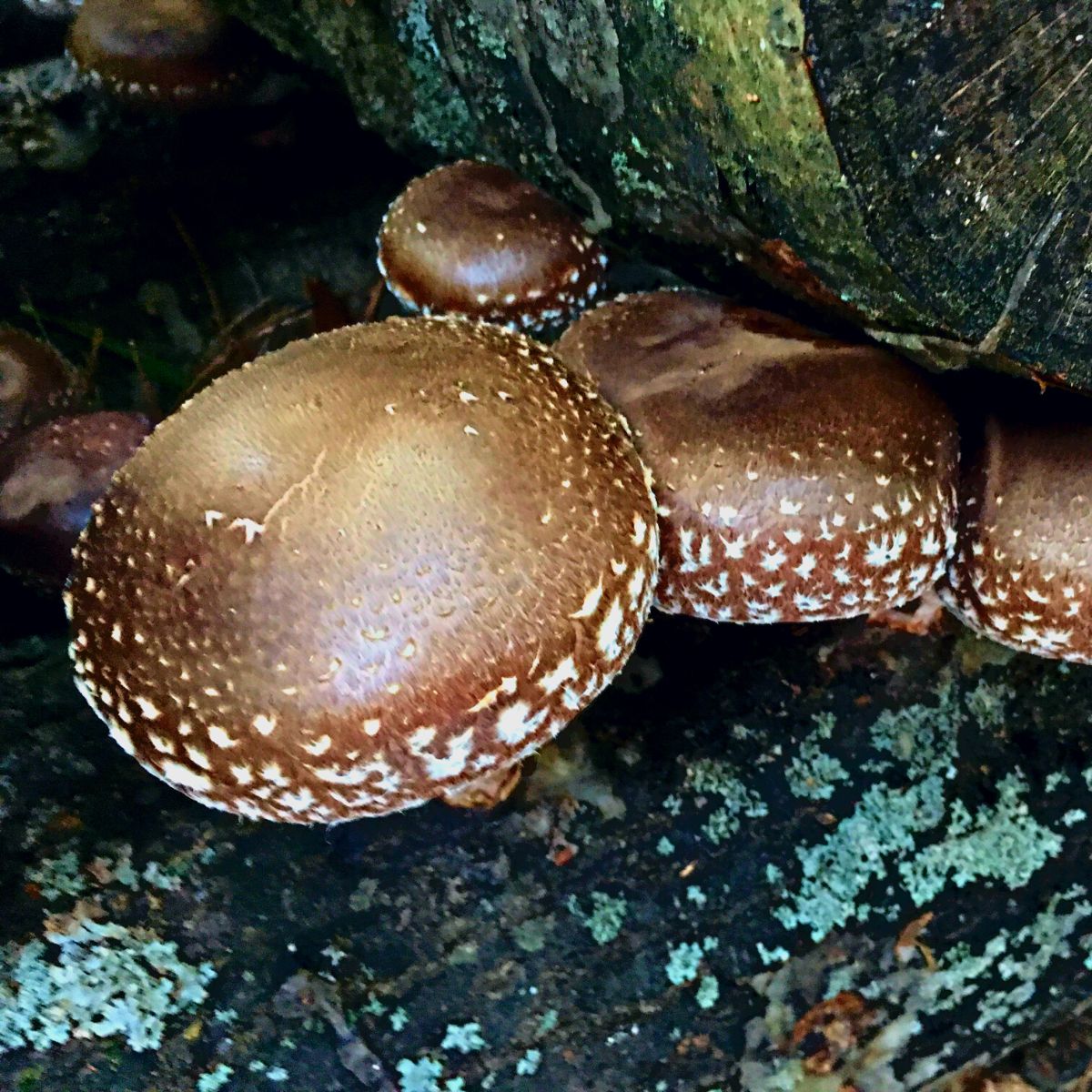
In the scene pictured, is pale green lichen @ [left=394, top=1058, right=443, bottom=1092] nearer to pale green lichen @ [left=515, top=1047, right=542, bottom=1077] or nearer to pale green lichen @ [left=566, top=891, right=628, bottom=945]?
pale green lichen @ [left=515, top=1047, right=542, bottom=1077]

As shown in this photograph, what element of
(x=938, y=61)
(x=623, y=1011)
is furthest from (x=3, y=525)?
(x=938, y=61)

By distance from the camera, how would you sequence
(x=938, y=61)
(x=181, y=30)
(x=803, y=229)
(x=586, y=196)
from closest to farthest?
1. (x=938, y=61)
2. (x=803, y=229)
3. (x=586, y=196)
4. (x=181, y=30)

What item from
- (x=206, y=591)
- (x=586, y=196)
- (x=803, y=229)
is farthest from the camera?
(x=586, y=196)

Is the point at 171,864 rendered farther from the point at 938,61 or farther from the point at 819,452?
the point at 938,61

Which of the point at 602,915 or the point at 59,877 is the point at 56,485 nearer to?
the point at 59,877

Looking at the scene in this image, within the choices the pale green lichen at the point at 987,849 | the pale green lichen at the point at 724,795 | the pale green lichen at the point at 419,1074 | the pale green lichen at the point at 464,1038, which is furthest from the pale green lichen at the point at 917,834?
the pale green lichen at the point at 419,1074

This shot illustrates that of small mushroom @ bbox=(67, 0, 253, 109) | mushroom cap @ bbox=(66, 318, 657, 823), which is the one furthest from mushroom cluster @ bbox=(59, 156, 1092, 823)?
small mushroom @ bbox=(67, 0, 253, 109)

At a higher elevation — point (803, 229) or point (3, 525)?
point (803, 229)
